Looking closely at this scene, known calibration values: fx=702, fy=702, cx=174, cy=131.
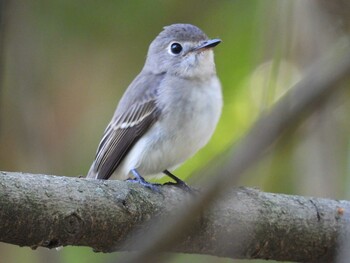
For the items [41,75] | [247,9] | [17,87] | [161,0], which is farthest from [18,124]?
[247,9]

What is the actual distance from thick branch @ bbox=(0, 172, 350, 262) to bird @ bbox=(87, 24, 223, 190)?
2.42ft

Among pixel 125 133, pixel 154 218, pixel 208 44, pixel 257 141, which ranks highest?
pixel 257 141

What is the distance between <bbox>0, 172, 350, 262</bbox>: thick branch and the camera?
246cm

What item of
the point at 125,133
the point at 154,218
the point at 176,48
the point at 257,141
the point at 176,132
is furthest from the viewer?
the point at 176,48

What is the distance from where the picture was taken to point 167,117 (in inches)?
156

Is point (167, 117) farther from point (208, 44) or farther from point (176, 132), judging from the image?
point (208, 44)

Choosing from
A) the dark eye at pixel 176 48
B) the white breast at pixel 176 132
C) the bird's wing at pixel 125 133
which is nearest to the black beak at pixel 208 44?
the dark eye at pixel 176 48

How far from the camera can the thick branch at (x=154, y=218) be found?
246 centimetres

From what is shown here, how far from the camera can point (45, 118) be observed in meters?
4.78

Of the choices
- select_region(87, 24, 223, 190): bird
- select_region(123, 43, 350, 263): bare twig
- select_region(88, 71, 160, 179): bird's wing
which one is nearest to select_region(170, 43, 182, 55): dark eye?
select_region(87, 24, 223, 190): bird

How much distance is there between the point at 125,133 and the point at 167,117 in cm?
34

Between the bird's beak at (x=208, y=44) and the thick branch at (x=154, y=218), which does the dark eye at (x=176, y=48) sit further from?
the thick branch at (x=154, y=218)

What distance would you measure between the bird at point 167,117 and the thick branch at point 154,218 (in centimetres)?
74

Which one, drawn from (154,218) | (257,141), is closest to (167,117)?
(154,218)
